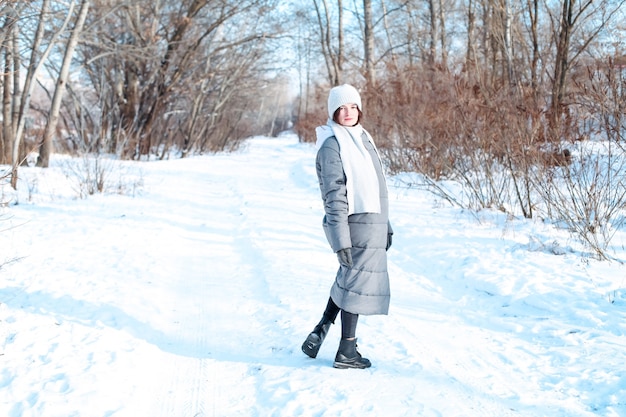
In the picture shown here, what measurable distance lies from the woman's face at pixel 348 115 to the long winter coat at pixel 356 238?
0.13 metres

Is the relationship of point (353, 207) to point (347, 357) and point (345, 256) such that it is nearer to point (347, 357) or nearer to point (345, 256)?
point (345, 256)

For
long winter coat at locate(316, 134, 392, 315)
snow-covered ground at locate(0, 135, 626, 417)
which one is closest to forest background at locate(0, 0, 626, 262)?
snow-covered ground at locate(0, 135, 626, 417)

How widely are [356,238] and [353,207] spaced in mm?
177

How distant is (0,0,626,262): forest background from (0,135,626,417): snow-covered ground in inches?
25.6

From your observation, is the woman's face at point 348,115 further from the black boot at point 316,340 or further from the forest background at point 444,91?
the forest background at point 444,91

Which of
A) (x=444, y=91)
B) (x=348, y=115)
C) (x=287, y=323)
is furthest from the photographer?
(x=444, y=91)

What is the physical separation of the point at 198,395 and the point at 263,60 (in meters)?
19.9

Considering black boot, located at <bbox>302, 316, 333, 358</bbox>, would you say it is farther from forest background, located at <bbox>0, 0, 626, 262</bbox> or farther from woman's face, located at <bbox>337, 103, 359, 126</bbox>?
forest background, located at <bbox>0, 0, 626, 262</bbox>

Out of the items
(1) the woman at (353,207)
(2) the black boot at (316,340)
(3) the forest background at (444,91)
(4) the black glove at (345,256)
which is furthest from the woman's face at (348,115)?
(3) the forest background at (444,91)

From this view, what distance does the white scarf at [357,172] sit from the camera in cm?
270

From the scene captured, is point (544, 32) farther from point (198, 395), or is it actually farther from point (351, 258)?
point (198, 395)

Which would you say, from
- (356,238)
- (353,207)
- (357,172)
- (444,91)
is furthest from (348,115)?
(444,91)

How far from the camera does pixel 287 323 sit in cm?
361

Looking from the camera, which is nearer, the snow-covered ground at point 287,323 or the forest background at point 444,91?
the snow-covered ground at point 287,323
